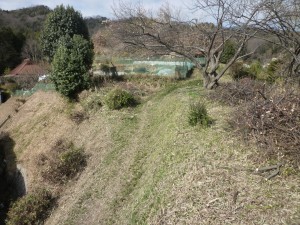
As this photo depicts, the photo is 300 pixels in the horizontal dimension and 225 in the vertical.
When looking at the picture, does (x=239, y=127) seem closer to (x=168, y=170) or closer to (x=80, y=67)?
(x=168, y=170)

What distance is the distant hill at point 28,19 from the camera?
45.9m

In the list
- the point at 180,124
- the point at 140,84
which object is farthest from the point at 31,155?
the point at 180,124

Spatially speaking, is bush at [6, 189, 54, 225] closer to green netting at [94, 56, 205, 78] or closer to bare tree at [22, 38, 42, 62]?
green netting at [94, 56, 205, 78]

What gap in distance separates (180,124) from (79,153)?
3834 millimetres

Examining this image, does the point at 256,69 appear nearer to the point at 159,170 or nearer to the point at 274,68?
the point at 274,68

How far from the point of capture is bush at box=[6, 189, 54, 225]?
28.7 feet

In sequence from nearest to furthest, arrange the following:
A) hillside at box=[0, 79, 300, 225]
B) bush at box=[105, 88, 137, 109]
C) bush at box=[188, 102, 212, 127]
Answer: hillside at box=[0, 79, 300, 225], bush at box=[188, 102, 212, 127], bush at box=[105, 88, 137, 109]

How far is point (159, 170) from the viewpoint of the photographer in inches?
274

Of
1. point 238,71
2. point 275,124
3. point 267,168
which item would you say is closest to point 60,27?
point 238,71

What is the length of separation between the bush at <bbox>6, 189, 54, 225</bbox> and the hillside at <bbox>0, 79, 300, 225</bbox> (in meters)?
0.37

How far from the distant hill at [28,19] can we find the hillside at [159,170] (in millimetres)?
31252

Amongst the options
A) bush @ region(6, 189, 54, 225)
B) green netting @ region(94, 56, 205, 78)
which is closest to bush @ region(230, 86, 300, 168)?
bush @ region(6, 189, 54, 225)

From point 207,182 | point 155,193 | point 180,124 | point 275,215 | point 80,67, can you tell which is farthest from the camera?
point 80,67

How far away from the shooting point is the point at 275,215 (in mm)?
4406
